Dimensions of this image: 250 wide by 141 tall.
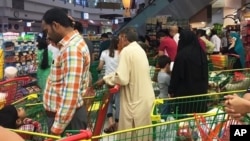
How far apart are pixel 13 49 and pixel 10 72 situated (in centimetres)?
317

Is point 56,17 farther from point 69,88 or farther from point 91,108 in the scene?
point 91,108

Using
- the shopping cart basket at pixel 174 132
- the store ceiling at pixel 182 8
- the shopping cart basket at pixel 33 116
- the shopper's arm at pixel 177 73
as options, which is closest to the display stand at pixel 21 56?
the shopper's arm at pixel 177 73

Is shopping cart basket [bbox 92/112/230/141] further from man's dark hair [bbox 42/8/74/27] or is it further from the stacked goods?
the stacked goods

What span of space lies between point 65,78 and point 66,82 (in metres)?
0.04

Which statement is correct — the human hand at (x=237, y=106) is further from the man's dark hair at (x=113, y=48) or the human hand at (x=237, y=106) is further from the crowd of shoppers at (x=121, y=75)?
the man's dark hair at (x=113, y=48)

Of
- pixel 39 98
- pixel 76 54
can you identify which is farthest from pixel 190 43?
pixel 76 54

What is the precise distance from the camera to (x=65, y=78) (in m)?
3.03

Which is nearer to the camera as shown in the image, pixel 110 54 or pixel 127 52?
pixel 127 52

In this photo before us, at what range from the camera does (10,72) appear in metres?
5.81

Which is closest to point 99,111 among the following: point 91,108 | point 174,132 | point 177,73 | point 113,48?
point 91,108

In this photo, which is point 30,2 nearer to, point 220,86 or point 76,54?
point 220,86

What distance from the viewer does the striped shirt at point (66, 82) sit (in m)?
3.00

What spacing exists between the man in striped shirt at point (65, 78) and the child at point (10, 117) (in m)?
0.59

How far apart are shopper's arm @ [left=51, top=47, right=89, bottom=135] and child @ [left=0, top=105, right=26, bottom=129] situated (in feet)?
2.67
